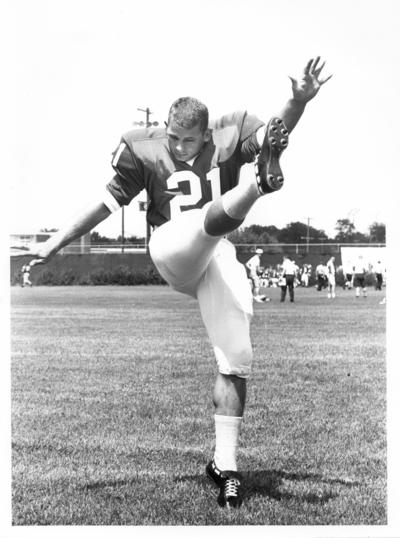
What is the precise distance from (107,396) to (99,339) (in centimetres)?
325

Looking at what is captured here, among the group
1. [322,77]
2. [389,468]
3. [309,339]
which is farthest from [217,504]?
[309,339]

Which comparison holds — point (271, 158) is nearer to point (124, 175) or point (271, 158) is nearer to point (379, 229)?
point (124, 175)

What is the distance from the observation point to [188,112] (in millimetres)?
2930

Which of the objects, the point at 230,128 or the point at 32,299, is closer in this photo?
the point at 230,128

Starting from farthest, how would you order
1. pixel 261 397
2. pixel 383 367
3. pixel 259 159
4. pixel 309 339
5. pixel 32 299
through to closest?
pixel 32 299 → pixel 309 339 → pixel 383 367 → pixel 261 397 → pixel 259 159

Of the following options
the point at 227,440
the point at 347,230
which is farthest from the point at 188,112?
the point at 347,230

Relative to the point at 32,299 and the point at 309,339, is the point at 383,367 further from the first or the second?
the point at 32,299

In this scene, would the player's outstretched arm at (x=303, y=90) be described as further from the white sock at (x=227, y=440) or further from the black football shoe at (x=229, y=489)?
the black football shoe at (x=229, y=489)

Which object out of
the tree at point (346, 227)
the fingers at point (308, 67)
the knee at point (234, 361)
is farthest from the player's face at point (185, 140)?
the tree at point (346, 227)

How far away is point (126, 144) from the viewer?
10.3 feet

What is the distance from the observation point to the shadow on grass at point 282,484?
2.97 meters

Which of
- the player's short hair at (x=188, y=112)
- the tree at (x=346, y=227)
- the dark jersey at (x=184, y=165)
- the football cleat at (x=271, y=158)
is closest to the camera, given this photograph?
the football cleat at (x=271, y=158)

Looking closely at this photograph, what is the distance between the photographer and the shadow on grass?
9.76 feet

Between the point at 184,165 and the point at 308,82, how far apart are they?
58 centimetres
